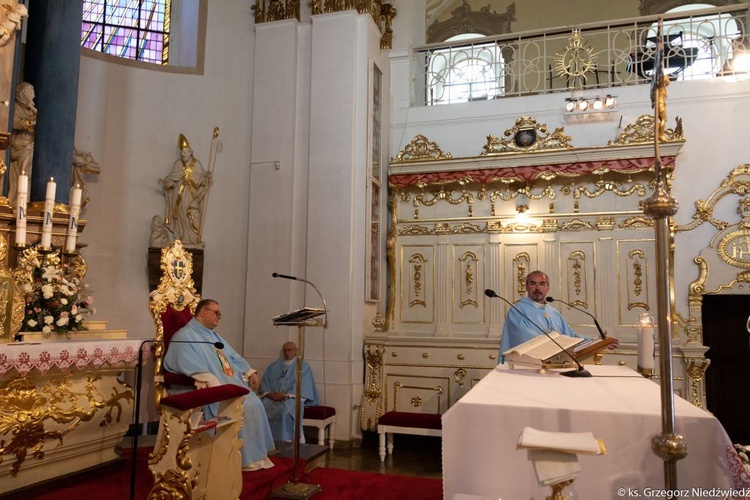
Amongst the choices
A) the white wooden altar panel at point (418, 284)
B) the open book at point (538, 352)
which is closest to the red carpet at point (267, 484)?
the open book at point (538, 352)

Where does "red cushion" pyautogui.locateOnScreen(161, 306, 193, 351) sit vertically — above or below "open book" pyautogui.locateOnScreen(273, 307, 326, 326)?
below

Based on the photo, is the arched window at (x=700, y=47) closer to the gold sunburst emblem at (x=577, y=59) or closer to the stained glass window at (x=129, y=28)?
the gold sunburst emblem at (x=577, y=59)

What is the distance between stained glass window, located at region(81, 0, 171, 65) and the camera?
847 centimetres

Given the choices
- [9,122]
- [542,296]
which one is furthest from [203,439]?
[9,122]

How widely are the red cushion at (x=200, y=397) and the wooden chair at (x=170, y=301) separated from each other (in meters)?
1.33

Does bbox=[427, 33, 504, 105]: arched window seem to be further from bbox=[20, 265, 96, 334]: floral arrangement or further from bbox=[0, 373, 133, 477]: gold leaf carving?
bbox=[0, 373, 133, 477]: gold leaf carving

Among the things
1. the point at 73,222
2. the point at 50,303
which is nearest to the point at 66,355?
the point at 50,303

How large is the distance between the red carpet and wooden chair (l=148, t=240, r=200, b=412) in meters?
0.71

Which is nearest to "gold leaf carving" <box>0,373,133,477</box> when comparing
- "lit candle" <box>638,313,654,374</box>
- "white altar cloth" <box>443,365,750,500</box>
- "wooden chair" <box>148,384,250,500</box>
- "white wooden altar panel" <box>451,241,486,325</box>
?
"wooden chair" <box>148,384,250,500</box>

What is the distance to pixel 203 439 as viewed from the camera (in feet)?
14.0

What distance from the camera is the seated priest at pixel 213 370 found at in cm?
517

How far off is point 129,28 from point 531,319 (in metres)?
6.98

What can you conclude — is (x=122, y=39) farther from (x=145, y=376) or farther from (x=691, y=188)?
(x=691, y=188)

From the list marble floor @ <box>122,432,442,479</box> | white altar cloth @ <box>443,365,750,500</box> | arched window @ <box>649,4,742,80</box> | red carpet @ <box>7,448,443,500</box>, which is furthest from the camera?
arched window @ <box>649,4,742,80</box>
